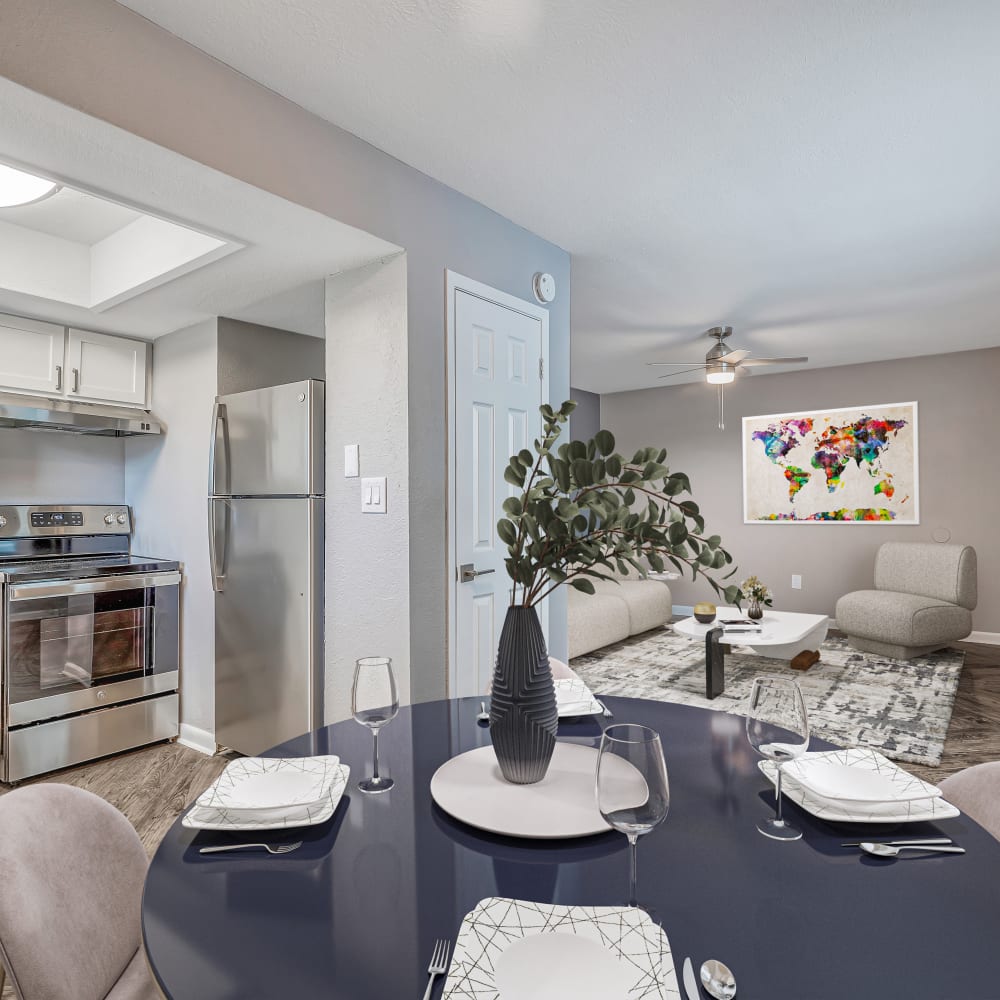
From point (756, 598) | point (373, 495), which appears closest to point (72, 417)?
point (373, 495)

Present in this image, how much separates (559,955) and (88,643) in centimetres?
323

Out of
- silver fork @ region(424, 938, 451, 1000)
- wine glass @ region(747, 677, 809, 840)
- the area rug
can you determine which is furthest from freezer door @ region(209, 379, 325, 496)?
silver fork @ region(424, 938, 451, 1000)

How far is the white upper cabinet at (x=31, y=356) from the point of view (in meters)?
3.18

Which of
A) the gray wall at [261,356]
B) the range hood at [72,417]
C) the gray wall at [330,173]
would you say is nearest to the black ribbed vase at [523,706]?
the gray wall at [330,173]

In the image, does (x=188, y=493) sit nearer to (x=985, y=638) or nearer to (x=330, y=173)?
(x=330, y=173)

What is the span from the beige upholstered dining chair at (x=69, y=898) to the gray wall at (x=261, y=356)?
2646mm

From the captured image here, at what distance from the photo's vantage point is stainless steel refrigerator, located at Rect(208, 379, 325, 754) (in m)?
2.80

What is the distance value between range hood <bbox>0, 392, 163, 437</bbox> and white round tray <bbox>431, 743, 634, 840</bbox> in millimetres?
2973

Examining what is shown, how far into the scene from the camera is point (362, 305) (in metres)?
2.64

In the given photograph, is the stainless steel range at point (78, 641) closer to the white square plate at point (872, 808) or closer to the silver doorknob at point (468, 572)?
the silver doorknob at point (468, 572)

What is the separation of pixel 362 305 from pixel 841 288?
2932mm

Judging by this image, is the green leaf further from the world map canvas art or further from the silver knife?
the world map canvas art

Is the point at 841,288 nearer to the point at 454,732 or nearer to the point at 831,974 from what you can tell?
the point at 454,732

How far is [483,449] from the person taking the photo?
9.20 ft
